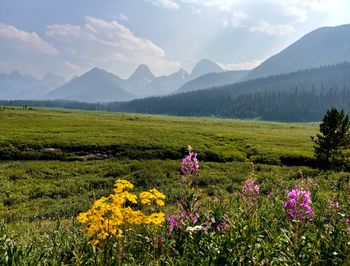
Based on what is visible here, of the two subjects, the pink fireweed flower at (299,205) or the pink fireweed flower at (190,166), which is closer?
the pink fireweed flower at (299,205)

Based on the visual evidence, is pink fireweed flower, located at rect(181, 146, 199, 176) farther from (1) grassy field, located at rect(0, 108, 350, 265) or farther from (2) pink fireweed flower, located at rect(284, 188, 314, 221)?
(2) pink fireweed flower, located at rect(284, 188, 314, 221)

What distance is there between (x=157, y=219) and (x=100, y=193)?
24.5 meters

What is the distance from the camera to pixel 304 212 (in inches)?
255

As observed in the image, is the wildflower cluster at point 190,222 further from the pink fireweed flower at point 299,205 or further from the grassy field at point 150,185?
the pink fireweed flower at point 299,205

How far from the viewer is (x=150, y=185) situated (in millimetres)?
32438

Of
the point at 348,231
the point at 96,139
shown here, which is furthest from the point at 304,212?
the point at 96,139

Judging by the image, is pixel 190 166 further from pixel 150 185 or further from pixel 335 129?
pixel 335 129

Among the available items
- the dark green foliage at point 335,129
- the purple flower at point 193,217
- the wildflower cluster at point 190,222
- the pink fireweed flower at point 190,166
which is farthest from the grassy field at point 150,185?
the dark green foliage at point 335,129

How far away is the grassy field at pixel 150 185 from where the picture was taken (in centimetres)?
664

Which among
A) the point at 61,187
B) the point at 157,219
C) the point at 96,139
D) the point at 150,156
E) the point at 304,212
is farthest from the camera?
the point at 96,139

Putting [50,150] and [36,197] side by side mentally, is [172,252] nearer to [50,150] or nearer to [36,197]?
[36,197]

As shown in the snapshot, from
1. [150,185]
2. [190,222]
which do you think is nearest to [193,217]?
[190,222]

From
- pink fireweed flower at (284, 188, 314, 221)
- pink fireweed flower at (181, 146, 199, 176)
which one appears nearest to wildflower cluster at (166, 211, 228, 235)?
pink fireweed flower at (181, 146, 199, 176)

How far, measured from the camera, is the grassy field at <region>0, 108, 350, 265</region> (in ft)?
21.8
